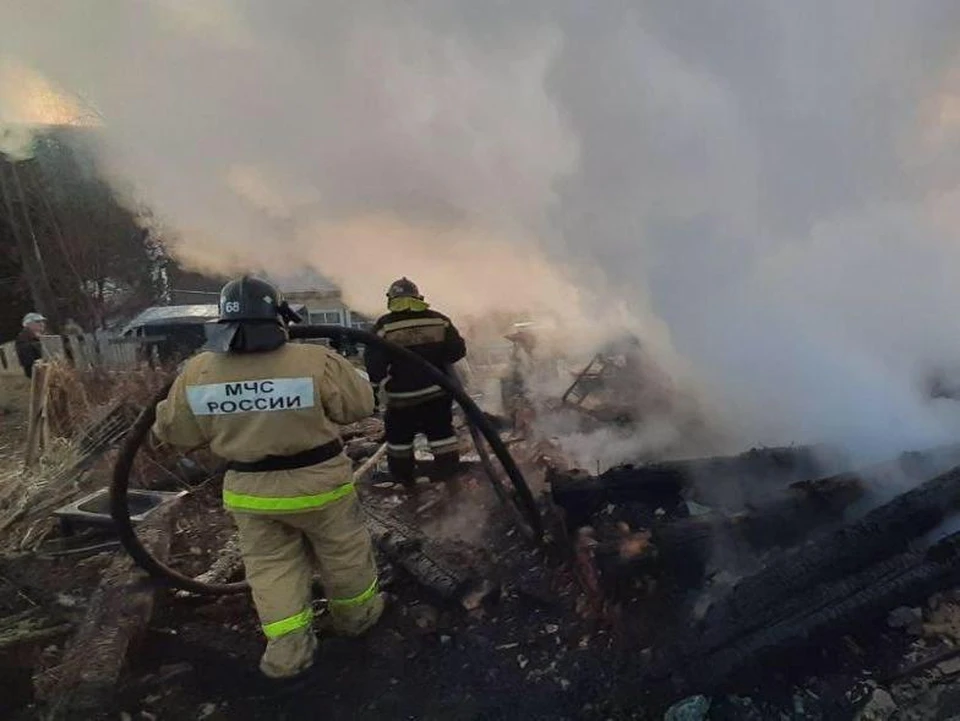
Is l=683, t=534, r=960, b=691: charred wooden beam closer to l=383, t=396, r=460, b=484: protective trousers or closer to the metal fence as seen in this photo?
l=383, t=396, r=460, b=484: protective trousers

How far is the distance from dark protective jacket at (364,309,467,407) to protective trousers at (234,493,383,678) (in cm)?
177

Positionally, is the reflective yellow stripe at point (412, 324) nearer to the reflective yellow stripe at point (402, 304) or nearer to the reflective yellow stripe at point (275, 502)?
the reflective yellow stripe at point (402, 304)

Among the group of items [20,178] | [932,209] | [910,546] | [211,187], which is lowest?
[910,546]

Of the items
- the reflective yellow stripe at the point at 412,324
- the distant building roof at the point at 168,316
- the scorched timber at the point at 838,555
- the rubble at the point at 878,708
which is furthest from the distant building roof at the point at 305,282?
the distant building roof at the point at 168,316

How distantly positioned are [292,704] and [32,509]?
135 inches

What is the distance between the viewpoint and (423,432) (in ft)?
17.5

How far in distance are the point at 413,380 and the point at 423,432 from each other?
508 millimetres

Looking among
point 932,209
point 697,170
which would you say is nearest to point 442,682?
point 697,170

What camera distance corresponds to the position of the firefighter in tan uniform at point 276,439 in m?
3.00

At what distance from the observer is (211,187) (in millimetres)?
5301

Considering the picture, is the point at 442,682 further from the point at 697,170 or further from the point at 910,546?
the point at 697,170

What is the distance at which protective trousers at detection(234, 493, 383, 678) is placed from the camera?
3.15m

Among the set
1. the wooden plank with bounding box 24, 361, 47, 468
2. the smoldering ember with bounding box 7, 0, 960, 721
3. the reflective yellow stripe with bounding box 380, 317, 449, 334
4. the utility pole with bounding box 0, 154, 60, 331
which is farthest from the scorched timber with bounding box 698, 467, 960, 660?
the utility pole with bounding box 0, 154, 60, 331

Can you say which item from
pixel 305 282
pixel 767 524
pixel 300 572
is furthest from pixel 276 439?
pixel 305 282
